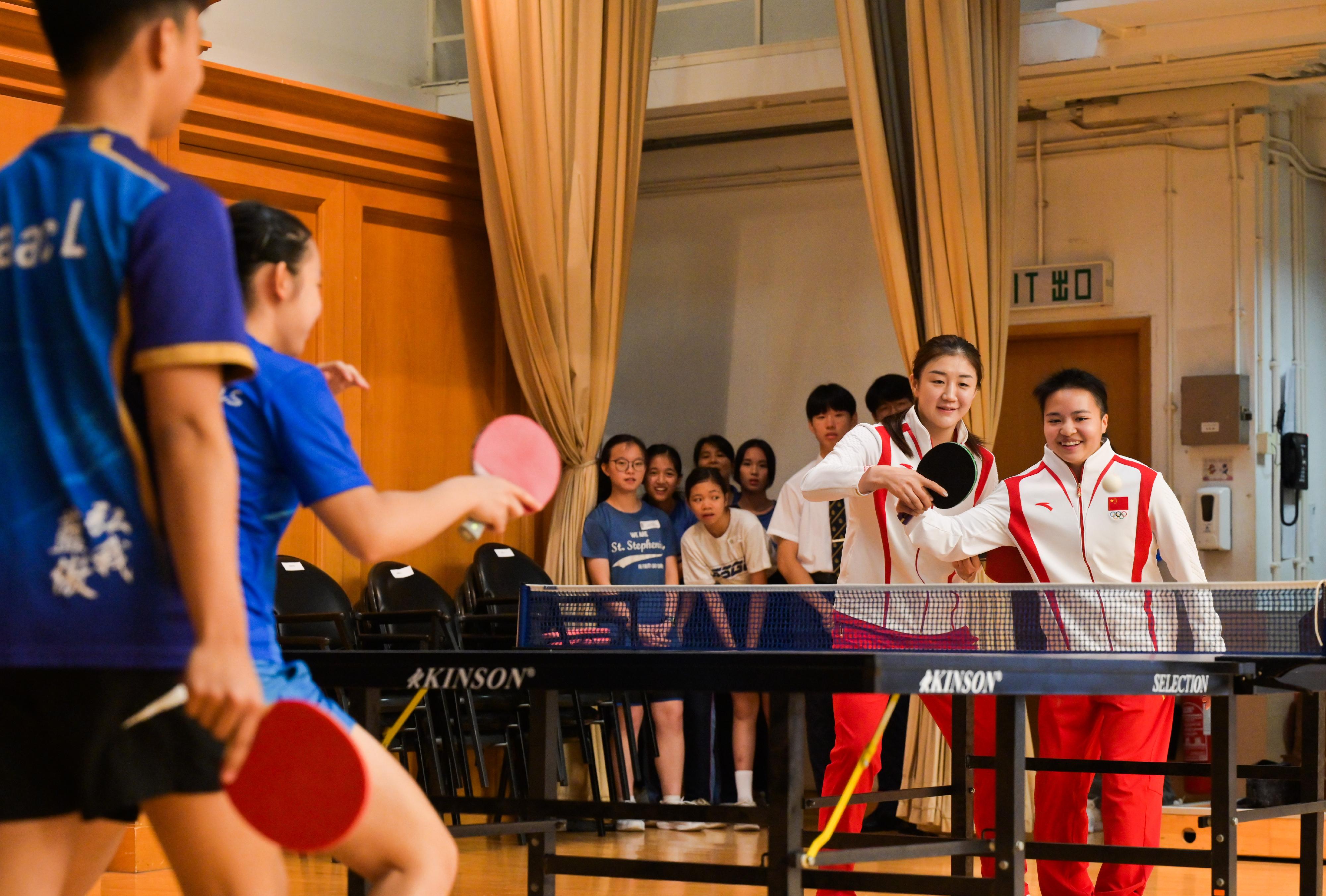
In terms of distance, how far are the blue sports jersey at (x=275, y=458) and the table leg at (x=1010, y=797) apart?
1594 mm

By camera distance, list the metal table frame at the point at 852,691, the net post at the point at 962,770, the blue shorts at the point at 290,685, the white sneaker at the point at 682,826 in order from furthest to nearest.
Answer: the white sneaker at the point at 682,826 < the net post at the point at 962,770 < the metal table frame at the point at 852,691 < the blue shorts at the point at 290,685

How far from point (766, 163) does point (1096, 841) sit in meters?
4.25

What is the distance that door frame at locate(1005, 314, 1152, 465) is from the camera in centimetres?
820

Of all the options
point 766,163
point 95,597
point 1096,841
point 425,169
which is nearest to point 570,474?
point 425,169

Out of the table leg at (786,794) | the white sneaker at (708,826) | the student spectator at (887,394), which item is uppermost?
the student spectator at (887,394)

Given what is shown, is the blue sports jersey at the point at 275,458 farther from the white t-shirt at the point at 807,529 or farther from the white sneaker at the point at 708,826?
the white sneaker at the point at 708,826

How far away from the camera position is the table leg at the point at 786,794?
2.90m

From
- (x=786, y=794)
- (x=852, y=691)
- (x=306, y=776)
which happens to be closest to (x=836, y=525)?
(x=786, y=794)

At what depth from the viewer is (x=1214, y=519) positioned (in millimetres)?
7797

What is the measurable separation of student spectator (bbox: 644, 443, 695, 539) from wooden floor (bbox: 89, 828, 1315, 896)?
1.61 meters

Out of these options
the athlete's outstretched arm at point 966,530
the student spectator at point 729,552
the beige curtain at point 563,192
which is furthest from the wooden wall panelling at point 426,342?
the athlete's outstretched arm at point 966,530

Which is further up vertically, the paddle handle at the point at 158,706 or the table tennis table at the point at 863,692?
the paddle handle at the point at 158,706

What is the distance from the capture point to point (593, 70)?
25.6 ft

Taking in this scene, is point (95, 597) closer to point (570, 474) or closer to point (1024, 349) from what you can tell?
point (570, 474)
